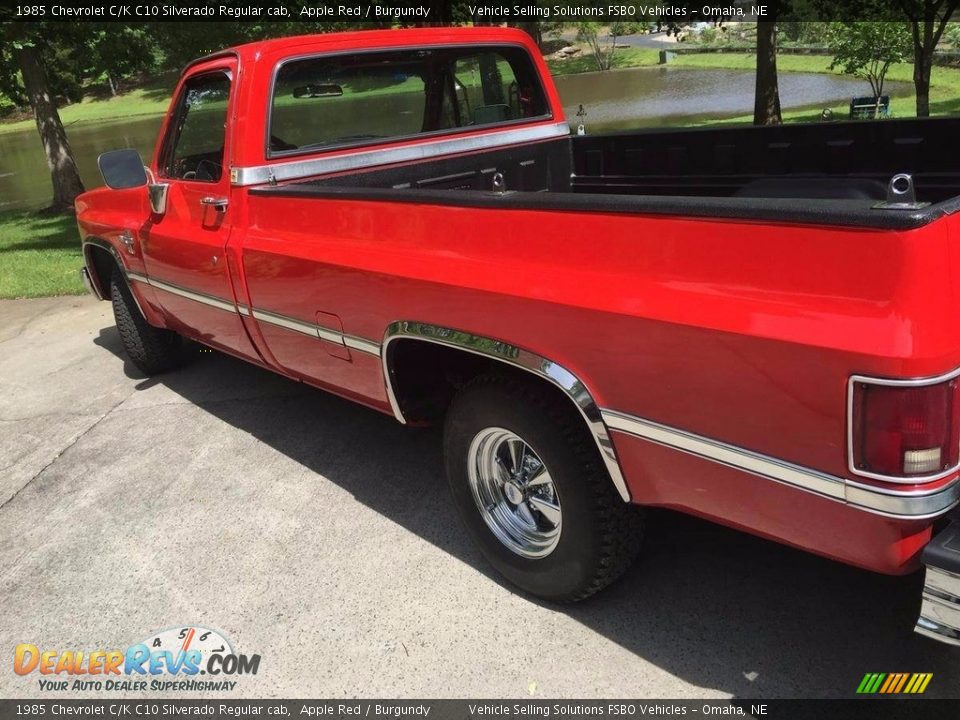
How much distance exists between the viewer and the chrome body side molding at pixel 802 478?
170cm

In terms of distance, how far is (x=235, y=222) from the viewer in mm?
3416

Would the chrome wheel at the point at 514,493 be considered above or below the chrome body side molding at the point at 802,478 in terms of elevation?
below

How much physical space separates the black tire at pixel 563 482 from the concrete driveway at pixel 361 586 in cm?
17

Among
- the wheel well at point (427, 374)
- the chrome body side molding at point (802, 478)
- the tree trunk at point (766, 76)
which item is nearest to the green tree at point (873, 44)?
the tree trunk at point (766, 76)

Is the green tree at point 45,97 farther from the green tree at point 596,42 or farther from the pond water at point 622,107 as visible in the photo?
the green tree at point 596,42

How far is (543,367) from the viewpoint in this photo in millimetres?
2250

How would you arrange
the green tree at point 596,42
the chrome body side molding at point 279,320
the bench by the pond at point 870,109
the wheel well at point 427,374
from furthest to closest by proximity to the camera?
the green tree at point 596,42 < the bench by the pond at point 870,109 < the chrome body side molding at point 279,320 < the wheel well at point 427,374

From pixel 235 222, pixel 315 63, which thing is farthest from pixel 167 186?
pixel 315 63

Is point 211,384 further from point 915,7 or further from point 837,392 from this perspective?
point 915,7

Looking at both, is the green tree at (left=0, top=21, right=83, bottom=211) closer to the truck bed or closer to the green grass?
the green grass

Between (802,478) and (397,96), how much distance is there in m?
2.87

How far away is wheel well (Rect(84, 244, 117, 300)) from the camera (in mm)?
5164

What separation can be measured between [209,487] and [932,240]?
319 cm

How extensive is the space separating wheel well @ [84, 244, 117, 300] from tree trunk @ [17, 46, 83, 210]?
8689 millimetres
